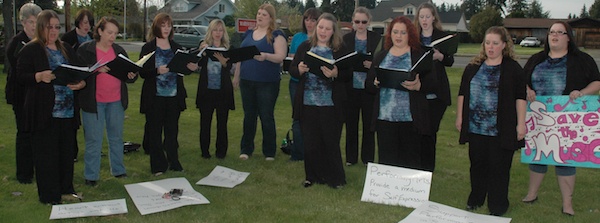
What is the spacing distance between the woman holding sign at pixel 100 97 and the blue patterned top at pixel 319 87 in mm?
1838

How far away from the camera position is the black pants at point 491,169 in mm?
4969

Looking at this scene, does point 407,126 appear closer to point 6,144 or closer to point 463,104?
point 463,104

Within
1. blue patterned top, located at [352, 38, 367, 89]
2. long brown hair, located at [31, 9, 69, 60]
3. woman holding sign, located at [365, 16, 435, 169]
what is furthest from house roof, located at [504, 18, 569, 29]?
long brown hair, located at [31, 9, 69, 60]

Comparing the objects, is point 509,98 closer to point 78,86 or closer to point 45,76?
point 78,86

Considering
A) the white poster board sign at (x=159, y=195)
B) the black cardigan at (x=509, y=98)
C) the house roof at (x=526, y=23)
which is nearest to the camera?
the black cardigan at (x=509, y=98)

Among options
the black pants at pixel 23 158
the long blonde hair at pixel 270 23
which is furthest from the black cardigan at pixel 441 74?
the black pants at pixel 23 158

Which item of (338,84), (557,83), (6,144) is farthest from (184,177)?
(557,83)

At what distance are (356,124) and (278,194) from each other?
1651mm

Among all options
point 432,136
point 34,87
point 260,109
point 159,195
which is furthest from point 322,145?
point 34,87

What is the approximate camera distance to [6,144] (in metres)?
7.73

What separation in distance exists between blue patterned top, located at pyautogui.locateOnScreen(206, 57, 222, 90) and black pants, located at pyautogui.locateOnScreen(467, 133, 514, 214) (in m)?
3.40

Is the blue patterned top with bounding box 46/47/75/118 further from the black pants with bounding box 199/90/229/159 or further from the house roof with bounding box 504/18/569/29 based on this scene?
the house roof with bounding box 504/18/569/29

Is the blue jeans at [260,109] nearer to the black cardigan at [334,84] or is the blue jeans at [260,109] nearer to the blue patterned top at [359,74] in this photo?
the blue patterned top at [359,74]

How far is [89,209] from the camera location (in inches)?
196
